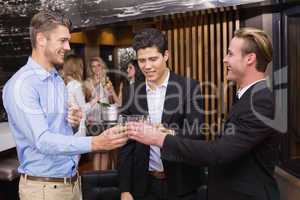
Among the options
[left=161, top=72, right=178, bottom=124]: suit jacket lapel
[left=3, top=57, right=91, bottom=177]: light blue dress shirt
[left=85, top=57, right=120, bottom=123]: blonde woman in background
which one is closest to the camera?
[left=3, top=57, right=91, bottom=177]: light blue dress shirt

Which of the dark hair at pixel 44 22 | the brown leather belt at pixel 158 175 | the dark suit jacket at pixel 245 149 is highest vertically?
the dark hair at pixel 44 22

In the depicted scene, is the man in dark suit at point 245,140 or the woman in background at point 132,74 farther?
the woman in background at point 132,74

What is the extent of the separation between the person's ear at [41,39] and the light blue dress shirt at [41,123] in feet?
0.31

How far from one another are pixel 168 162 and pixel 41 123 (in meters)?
0.75

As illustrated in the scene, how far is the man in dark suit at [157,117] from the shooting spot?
2094 millimetres

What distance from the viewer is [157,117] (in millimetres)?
2131

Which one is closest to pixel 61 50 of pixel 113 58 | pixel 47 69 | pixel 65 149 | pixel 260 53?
pixel 47 69

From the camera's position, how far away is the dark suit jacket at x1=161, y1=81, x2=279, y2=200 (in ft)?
5.43

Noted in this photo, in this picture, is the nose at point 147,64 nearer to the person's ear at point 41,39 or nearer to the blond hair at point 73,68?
the person's ear at point 41,39

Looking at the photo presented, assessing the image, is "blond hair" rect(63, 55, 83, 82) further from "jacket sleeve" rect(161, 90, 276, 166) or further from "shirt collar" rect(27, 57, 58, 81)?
"jacket sleeve" rect(161, 90, 276, 166)

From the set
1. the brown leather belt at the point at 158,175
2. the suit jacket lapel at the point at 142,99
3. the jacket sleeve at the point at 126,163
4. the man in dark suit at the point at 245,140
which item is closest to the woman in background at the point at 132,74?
the suit jacket lapel at the point at 142,99

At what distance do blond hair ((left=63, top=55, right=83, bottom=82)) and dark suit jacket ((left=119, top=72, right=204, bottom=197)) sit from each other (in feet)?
8.30

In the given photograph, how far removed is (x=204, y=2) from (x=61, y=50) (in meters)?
2.61

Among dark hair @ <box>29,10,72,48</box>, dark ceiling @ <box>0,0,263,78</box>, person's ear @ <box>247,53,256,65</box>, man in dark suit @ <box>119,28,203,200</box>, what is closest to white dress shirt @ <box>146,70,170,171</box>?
man in dark suit @ <box>119,28,203,200</box>
